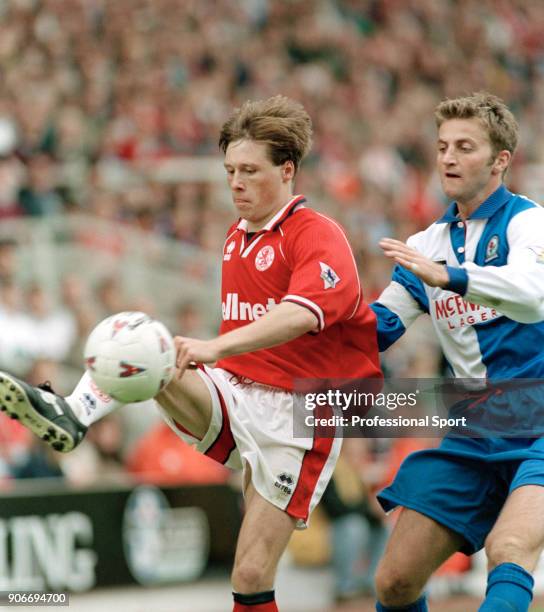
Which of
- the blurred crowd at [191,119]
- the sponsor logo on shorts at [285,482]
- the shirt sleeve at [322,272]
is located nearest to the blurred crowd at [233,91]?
the blurred crowd at [191,119]

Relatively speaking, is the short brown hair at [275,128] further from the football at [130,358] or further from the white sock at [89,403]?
the white sock at [89,403]

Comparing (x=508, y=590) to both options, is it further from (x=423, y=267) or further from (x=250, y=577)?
(x=423, y=267)

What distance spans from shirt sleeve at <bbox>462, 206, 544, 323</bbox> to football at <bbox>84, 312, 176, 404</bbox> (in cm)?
130

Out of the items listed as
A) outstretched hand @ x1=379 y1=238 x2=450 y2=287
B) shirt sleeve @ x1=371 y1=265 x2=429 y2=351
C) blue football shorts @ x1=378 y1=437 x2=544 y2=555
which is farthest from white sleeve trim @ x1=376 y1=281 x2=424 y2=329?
outstretched hand @ x1=379 y1=238 x2=450 y2=287

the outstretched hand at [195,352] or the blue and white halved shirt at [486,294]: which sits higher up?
the blue and white halved shirt at [486,294]

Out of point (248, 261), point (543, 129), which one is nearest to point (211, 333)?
point (248, 261)

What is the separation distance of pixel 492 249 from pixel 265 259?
103 cm

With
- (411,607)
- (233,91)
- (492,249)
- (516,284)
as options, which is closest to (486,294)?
(516,284)

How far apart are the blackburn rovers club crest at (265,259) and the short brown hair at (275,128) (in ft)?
1.30

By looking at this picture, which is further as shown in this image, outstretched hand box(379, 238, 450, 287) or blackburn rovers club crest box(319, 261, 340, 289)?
blackburn rovers club crest box(319, 261, 340, 289)

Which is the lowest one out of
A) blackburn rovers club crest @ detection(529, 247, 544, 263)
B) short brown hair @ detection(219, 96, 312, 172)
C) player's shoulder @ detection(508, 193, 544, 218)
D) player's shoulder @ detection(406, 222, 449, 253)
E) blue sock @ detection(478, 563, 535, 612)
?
blue sock @ detection(478, 563, 535, 612)

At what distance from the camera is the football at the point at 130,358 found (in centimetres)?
542

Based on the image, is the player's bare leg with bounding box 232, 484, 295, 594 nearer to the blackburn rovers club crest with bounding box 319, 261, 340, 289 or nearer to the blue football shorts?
the blue football shorts

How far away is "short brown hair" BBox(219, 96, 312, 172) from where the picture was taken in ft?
19.7
